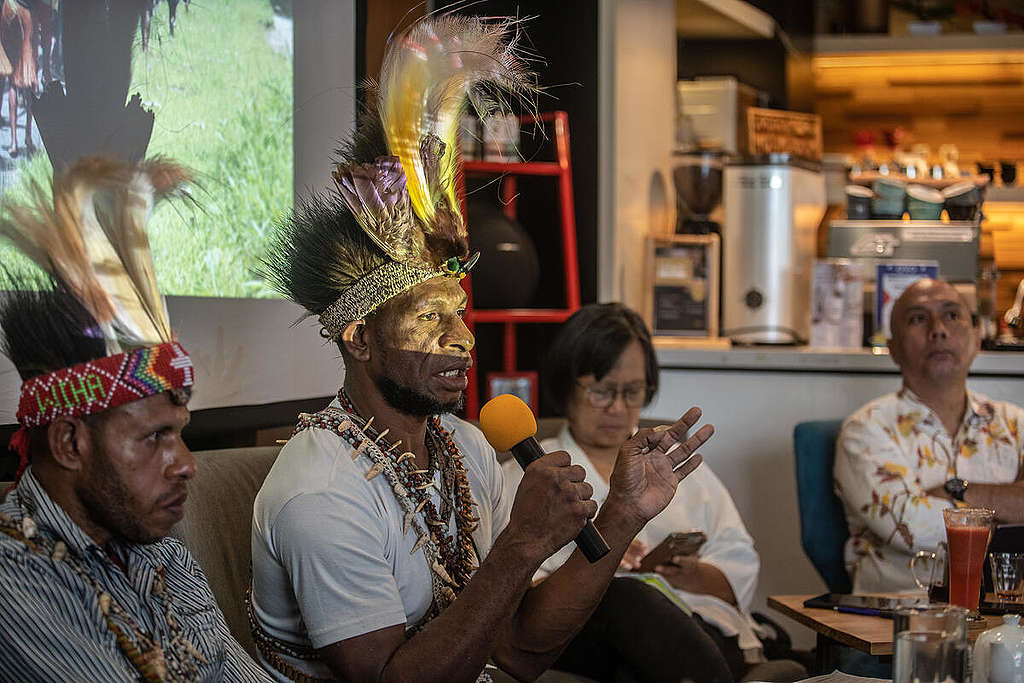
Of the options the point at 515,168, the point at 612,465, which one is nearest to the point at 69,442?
the point at 612,465

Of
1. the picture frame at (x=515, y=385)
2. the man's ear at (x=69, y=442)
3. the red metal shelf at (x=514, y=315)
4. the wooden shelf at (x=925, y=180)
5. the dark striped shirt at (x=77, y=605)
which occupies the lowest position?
the picture frame at (x=515, y=385)

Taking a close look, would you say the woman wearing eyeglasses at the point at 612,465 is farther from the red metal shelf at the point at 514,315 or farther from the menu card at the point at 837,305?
the menu card at the point at 837,305

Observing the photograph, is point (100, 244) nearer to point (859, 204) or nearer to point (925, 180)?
point (859, 204)

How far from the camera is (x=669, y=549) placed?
105 inches

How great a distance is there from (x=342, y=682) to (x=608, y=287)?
2.52 metres

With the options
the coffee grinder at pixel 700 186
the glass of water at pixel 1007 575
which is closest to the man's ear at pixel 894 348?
the glass of water at pixel 1007 575

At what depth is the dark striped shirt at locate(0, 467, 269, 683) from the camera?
1182 millimetres

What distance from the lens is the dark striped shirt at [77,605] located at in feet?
3.88

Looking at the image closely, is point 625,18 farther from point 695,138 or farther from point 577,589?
point 577,589

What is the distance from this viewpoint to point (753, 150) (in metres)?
4.24

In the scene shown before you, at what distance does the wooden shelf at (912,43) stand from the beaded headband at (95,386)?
14.8ft

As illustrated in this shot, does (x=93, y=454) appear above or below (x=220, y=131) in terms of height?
below

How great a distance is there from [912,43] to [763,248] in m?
1.71

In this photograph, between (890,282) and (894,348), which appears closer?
(894,348)
